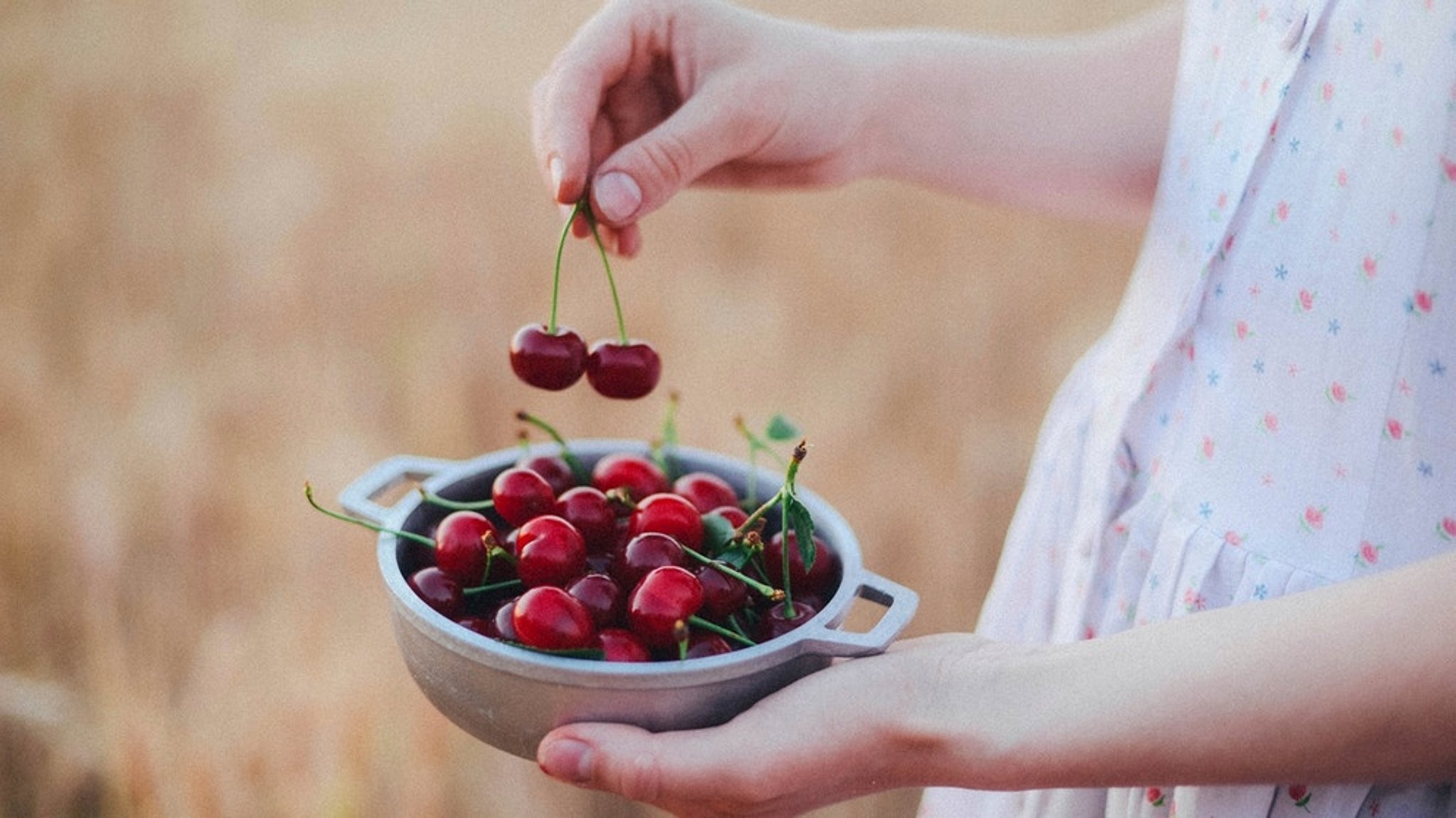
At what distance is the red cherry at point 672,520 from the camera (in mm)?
805

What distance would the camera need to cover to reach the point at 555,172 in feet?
2.86

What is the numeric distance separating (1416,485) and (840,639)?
0.37 metres

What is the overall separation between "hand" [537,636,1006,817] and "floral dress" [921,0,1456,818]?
17 centimetres

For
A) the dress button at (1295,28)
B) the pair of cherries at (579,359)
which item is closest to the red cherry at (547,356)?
the pair of cherries at (579,359)

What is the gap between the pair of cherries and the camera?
885 mm

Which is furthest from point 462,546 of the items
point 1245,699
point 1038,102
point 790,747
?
point 1038,102

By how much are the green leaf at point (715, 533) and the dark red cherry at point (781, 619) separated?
0.05 m

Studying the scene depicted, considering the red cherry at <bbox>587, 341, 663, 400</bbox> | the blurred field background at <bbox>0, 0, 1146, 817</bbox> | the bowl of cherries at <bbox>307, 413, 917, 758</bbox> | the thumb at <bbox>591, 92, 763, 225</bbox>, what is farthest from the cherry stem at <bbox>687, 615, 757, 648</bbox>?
the blurred field background at <bbox>0, 0, 1146, 817</bbox>

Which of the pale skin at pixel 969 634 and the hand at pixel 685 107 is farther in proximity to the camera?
the hand at pixel 685 107

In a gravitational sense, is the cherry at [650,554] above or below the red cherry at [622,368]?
below

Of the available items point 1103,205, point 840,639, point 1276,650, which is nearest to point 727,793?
point 840,639

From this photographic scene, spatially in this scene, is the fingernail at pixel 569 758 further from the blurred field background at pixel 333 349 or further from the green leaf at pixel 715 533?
the blurred field background at pixel 333 349

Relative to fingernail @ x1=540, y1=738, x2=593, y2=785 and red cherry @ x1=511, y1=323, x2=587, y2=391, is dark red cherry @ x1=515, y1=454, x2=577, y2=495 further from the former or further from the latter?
fingernail @ x1=540, y1=738, x2=593, y2=785

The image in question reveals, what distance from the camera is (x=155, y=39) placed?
2.08 m
